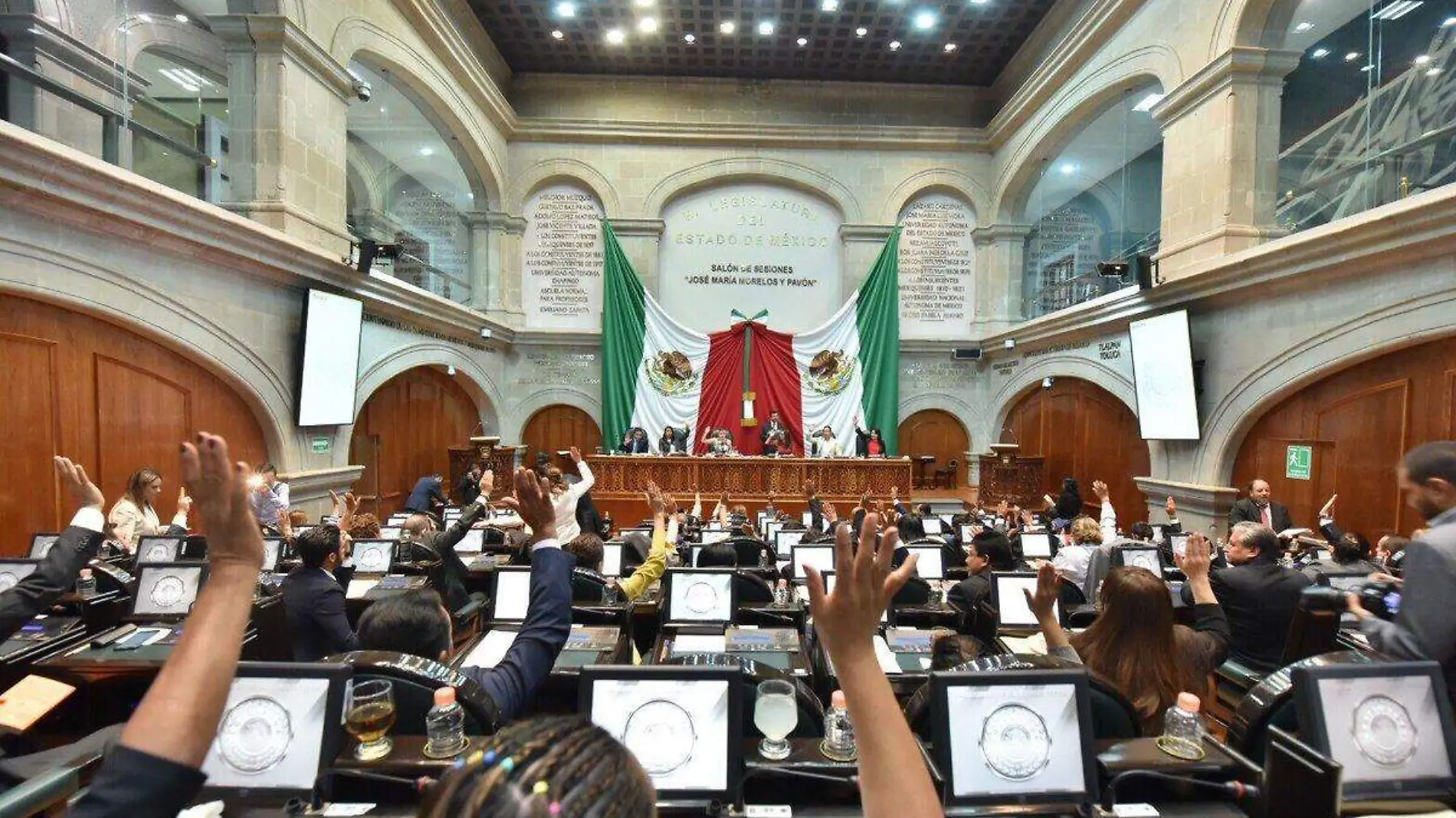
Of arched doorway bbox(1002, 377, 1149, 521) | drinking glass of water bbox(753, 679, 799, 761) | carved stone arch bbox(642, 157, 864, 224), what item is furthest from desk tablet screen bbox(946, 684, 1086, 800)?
carved stone arch bbox(642, 157, 864, 224)

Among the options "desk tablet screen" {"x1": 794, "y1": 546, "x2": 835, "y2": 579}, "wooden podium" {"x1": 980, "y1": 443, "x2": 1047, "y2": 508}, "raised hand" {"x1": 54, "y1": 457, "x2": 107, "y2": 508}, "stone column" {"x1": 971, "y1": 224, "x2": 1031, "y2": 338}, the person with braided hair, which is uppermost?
"stone column" {"x1": 971, "y1": 224, "x2": 1031, "y2": 338}

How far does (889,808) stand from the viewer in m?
0.83

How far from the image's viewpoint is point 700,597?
3.29 m

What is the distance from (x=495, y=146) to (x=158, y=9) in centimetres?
518

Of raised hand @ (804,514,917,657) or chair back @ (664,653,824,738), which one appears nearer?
raised hand @ (804,514,917,657)

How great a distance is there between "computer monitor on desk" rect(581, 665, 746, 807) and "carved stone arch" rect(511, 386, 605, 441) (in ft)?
39.6

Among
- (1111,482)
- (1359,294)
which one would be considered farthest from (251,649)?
(1111,482)

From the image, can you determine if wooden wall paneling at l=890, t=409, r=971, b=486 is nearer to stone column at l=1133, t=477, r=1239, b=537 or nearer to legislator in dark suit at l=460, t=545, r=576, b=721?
stone column at l=1133, t=477, r=1239, b=537

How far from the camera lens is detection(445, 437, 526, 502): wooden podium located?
39.0ft

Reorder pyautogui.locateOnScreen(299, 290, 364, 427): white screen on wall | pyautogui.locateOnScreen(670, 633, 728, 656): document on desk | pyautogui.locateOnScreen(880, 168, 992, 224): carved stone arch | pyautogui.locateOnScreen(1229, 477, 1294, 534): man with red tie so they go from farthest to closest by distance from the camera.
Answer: pyautogui.locateOnScreen(880, 168, 992, 224): carved stone arch
pyautogui.locateOnScreen(299, 290, 364, 427): white screen on wall
pyautogui.locateOnScreen(1229, 477, 1294, 534): man with red tie
pyautogui.locateOnScreen(670, 633, 728, 656): document on desk

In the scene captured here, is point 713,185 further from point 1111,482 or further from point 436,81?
point 1111,482

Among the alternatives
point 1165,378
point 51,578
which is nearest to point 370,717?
point 51,578

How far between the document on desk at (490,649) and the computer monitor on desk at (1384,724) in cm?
246

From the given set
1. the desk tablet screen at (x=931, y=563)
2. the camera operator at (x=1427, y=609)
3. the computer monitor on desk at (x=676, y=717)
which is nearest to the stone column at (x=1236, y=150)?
the desk tablet screen at (x=931, y=563)
